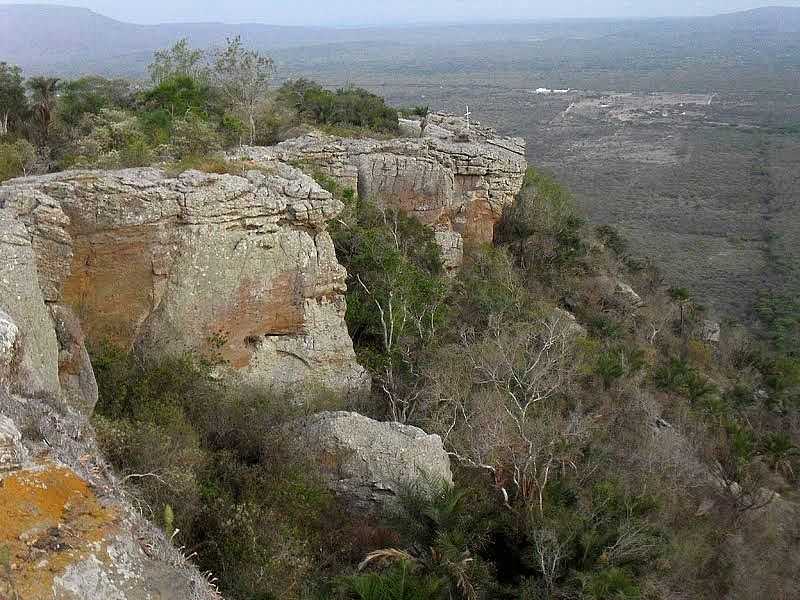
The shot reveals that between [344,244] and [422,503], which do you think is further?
[344,244]

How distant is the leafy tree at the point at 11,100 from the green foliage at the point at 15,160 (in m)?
7.84

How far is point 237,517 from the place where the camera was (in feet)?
28.8

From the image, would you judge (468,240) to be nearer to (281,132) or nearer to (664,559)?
(281,132)

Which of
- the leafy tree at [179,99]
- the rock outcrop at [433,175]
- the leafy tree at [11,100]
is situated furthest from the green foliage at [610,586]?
the leafy tree at [11,100]

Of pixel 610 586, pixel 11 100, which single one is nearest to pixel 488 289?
pixel 610 586

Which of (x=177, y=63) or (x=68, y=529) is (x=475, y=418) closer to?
(x=68, y=529)

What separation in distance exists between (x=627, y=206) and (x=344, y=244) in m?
38.9

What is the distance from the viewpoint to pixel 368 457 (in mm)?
11367

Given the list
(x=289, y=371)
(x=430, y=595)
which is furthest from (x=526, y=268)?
(x=430, y=595)

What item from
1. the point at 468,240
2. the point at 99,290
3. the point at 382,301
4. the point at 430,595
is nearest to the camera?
the point at 430,595

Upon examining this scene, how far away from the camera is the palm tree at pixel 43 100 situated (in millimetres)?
26575

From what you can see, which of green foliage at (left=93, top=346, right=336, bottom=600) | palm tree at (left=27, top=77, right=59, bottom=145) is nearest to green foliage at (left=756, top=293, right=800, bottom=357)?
green foliage at (left=93, top=346, right=336, bottom=600)

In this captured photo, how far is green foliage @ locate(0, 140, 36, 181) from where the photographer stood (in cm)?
1752

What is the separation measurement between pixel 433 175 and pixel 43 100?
56.8ft
